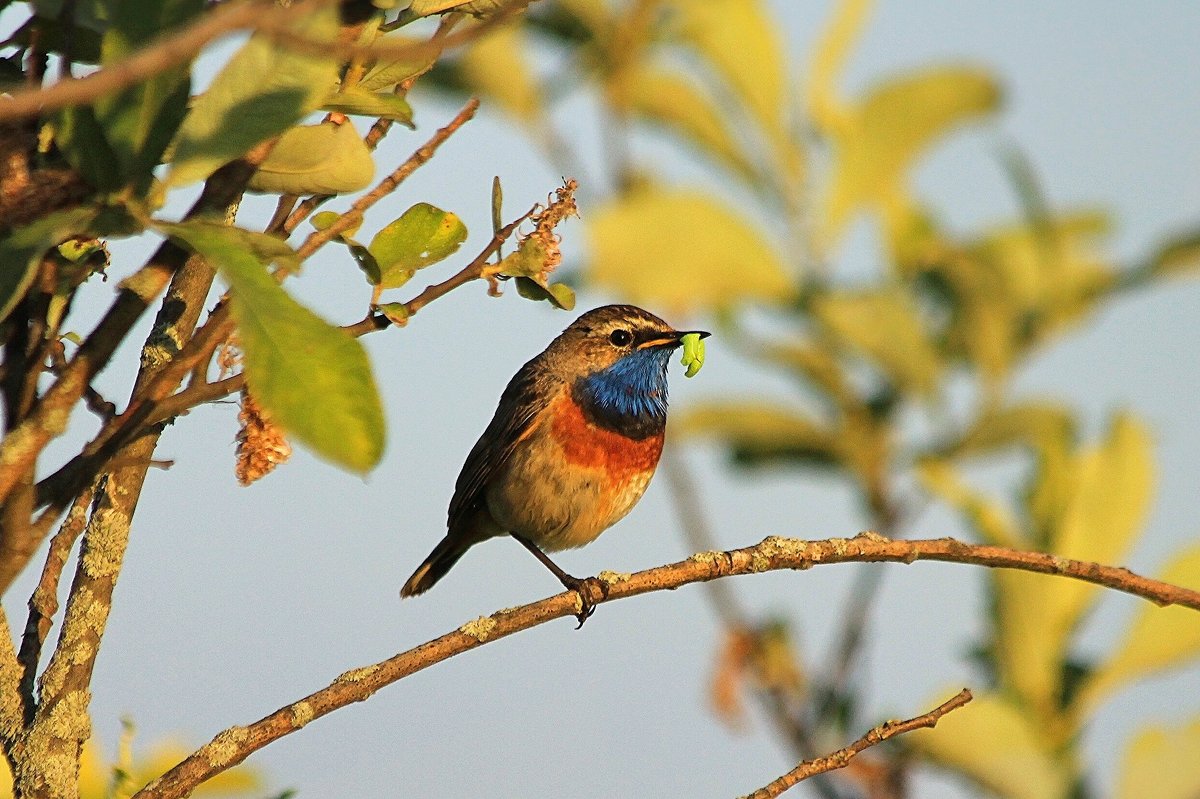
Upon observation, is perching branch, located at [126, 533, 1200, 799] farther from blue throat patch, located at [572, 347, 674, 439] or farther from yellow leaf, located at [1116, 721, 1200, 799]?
blue throat patch, located at [572, 347, 674, 439]

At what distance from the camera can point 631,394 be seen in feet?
17.9

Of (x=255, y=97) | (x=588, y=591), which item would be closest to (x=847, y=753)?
(x=255, y=97)

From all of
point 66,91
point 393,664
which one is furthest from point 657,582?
point 66,91

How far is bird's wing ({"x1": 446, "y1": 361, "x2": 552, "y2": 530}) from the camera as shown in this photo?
538 centimetres

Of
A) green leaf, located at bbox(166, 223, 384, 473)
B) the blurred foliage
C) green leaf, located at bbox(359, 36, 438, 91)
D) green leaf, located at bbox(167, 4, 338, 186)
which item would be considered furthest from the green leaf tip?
green leaf, located at bbox(166, 223, 384, 473)

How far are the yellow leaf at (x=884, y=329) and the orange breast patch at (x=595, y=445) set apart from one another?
1.16 metres

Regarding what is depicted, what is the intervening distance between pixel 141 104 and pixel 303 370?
41 centimetres

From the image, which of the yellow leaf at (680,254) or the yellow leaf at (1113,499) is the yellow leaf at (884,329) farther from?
the yellow leaf at (1113,499)

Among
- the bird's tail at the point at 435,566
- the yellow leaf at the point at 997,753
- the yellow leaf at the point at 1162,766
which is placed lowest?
the yellow leaf at the point at 1162,766

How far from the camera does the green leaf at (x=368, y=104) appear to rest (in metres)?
1.88

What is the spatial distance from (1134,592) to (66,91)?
2.00 meters

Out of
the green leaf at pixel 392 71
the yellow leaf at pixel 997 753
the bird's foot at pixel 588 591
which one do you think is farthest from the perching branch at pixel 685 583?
the yellow leaf at pixel 997 753

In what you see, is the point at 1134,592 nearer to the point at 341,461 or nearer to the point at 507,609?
the point at 507,609

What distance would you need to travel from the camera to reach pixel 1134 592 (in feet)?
8.16
